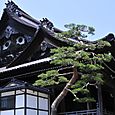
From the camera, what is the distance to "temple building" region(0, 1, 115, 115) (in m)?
14.0

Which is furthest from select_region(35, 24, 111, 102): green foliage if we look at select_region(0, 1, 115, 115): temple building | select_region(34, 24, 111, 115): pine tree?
select_region(0, 1, 115, 115): temple building

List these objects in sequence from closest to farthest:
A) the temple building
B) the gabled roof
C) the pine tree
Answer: the pine tree → the temple building → the gabled roof

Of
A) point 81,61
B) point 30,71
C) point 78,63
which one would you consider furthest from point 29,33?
point 78,63

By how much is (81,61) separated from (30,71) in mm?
3948

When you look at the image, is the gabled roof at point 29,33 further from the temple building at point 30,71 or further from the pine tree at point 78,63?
the pine tree at point 78,63

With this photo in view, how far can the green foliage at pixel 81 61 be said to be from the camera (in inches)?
472

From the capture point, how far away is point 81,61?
1264 cm

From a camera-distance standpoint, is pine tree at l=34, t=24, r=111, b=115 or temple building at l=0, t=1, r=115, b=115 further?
temple building at l=0, t=1, r=115, b=115

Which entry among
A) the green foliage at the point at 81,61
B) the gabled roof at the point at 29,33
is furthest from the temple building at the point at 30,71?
the green foliage at the point at 81,61

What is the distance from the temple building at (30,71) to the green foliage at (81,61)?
3.05 ft

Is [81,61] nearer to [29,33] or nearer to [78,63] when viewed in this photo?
[78,63]

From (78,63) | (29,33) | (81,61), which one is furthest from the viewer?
(29,33)

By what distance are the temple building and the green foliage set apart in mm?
929

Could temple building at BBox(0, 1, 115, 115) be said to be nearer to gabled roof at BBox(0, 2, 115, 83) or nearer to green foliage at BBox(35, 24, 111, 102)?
gabled roof at BBox(0, 2, 115, 83)
